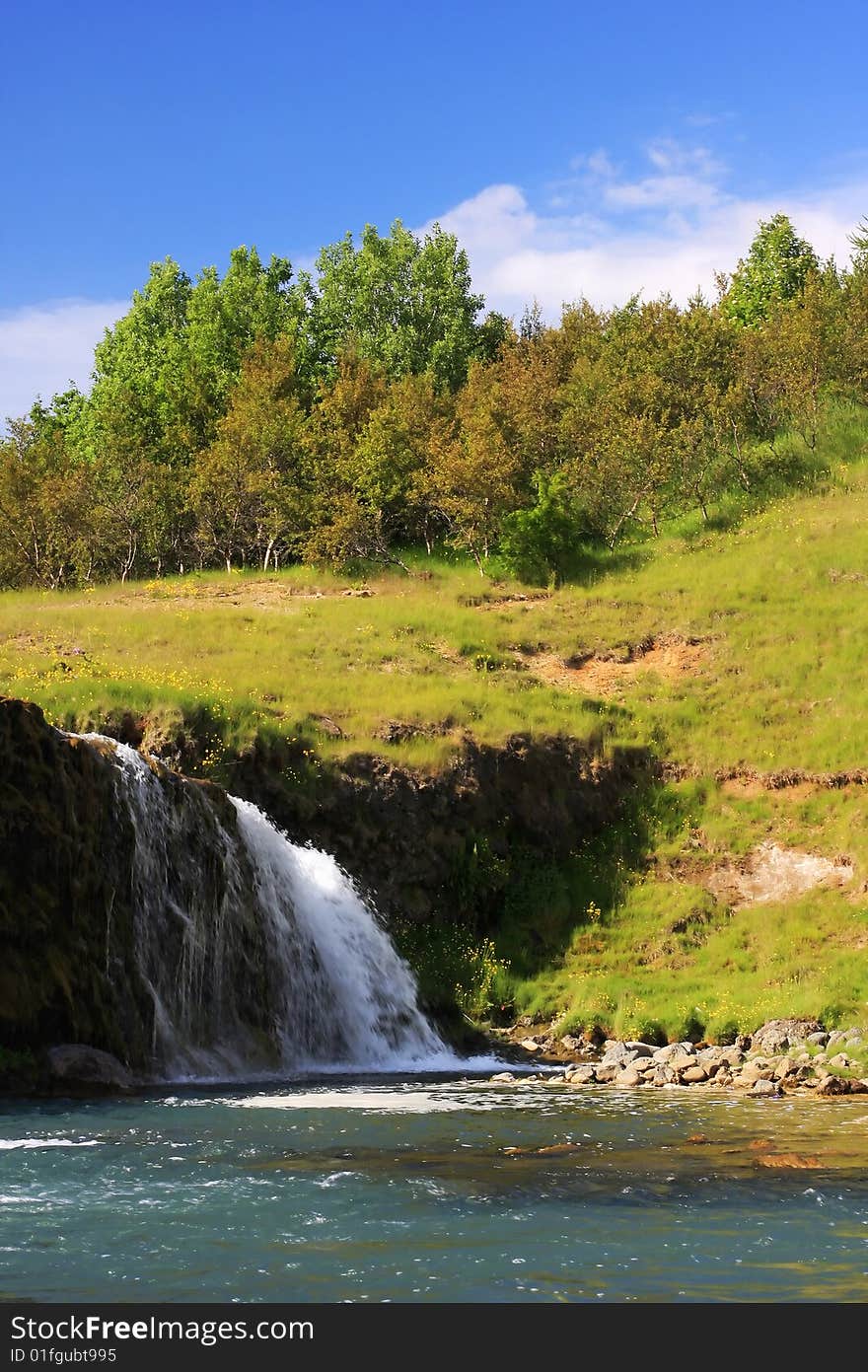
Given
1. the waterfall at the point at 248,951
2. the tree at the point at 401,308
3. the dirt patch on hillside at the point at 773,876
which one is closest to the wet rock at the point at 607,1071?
the waterfall at the point at 248,951

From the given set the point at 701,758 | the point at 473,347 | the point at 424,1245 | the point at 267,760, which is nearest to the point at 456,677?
the point at 701,758

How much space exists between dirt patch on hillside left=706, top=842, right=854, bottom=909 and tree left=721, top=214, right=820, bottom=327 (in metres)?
54.0

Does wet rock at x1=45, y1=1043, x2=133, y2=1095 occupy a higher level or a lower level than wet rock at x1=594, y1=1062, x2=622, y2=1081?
higher

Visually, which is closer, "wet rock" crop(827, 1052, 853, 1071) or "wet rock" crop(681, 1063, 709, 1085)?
"wet rock" crop(827, 1052, 853, 1071)

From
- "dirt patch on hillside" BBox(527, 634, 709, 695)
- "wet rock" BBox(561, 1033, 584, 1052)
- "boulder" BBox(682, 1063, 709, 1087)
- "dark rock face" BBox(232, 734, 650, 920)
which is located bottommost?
"wet rock" BBox(561, 1033, 584, 1052)

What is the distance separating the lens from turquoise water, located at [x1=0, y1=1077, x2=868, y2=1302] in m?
9.70

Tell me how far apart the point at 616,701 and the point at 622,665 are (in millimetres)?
3962

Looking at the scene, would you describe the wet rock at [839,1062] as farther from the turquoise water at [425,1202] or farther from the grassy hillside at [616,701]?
the turquoise water at [425,1202]

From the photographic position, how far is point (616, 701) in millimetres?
39719

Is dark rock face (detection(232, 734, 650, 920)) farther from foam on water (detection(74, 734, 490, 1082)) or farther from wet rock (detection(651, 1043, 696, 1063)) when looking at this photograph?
wet rock (detection(651, 1043, 696, 1063))

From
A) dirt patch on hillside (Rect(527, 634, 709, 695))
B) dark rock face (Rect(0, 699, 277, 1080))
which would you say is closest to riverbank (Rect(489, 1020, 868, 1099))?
dark rock face (Rect(0, 699, 277, 1080))

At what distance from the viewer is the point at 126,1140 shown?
51.2 feet

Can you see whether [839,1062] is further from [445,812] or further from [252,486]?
[252,486]
